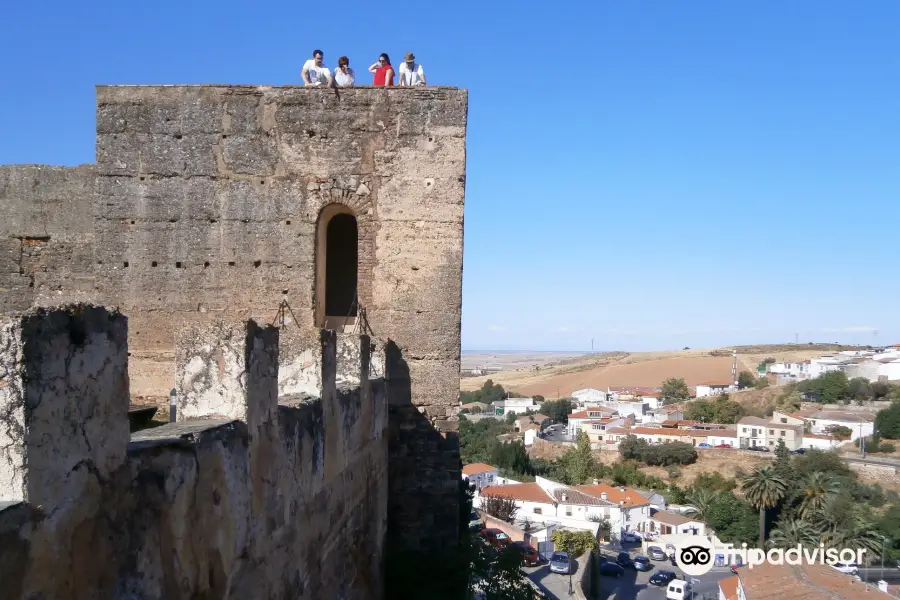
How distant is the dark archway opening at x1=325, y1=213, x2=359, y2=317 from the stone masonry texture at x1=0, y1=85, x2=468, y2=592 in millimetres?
2505

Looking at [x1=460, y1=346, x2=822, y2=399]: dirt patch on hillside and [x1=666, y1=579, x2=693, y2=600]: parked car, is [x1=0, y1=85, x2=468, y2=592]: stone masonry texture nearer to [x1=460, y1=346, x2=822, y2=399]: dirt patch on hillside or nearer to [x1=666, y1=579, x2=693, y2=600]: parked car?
[x1=666, y1=579, x2=693, y2=600]: parked car

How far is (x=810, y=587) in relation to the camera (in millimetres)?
22031

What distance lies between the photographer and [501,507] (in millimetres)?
38281

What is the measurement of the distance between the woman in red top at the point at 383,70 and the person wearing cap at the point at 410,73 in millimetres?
277

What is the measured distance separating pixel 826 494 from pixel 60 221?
120 ft

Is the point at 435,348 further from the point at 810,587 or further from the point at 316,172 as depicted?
the point at 810,587

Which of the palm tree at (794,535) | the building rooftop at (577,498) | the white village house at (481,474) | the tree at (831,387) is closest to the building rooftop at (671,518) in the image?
the building rooftop at (577,498)

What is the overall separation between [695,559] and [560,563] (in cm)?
668

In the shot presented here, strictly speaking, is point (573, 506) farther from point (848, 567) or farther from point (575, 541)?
point (848, 567)

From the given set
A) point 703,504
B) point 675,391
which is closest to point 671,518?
point 703,504

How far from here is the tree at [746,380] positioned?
8904 centimetres

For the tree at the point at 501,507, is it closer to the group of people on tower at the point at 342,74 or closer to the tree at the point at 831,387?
the group of people on tower at the point at 342,74

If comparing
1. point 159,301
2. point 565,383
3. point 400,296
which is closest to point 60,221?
point 159,301

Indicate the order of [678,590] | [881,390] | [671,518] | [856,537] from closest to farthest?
[678,590] < [856,537] < [671,518] < [881,390]
